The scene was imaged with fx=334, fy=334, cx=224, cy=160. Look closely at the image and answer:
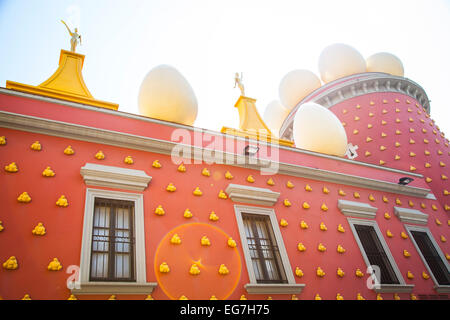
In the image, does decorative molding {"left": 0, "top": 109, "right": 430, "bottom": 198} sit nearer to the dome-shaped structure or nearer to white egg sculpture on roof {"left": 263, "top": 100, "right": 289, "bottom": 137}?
the dome-shaped structure

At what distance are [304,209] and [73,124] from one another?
234 inches

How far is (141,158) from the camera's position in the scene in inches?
297

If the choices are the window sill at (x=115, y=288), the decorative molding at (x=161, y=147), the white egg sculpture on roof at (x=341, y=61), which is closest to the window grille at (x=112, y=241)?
the window sill at (x=115, y=288)

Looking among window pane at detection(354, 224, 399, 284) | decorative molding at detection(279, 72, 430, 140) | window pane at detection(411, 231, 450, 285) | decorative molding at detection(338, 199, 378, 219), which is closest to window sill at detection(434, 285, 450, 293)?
window pane at detection(411, 231, 450, 285)

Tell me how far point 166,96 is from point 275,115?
12699 millimetres

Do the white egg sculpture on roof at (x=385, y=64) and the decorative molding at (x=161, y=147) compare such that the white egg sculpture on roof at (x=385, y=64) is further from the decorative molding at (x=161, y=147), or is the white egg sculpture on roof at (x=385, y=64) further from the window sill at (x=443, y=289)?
the window sill at (x=443, y=289)

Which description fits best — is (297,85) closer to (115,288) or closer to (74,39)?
(74,39)

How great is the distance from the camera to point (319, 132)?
11.6 m

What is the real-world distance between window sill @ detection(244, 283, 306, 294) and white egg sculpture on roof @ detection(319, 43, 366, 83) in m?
13.9

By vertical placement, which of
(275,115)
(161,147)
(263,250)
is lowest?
(263,250)

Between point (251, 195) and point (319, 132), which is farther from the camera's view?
point (319, 132)

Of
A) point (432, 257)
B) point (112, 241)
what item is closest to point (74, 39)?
point (112, 241)
